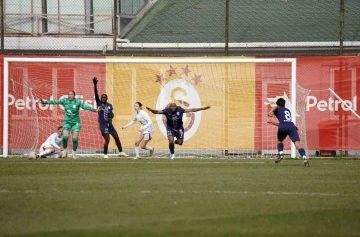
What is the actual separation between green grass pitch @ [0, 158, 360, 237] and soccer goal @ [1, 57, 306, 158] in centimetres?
733

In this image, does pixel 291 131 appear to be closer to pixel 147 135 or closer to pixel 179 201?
pixel 147 135

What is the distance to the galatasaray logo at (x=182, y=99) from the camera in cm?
3356

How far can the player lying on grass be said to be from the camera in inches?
1247

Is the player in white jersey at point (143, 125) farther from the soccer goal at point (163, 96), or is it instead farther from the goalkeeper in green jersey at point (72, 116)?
the goalkeeper in green jersey at point (72, 116)

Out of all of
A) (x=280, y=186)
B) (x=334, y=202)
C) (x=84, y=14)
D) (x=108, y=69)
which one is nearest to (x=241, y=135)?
(x=108, y=69)

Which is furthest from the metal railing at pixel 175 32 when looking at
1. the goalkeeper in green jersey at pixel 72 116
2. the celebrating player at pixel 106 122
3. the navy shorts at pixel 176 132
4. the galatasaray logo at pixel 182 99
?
the goalkeeper in green jersey at pixel 72 116

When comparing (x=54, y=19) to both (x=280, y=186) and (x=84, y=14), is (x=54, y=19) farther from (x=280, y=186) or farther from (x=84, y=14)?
(x=280, y=186)

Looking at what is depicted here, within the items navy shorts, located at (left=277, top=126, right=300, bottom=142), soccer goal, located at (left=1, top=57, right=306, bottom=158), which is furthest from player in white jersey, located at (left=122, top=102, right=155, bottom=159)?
navy shorts, located at (left=277, top=126, right=300, bottom=142)

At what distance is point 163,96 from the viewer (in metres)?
33.9

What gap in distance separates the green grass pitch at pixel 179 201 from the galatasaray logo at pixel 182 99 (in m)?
8.11

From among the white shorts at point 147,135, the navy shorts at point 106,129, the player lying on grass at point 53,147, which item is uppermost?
the navy shorts at point 106,129


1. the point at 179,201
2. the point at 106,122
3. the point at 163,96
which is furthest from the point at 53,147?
the point at 179,201

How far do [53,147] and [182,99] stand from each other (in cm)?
456

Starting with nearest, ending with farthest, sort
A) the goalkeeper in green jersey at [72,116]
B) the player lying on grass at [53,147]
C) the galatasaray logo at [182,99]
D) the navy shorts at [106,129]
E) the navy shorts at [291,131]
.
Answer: the navy shorts at [291,131], the goalkeeper in green jersey at [72,116], the player lying on grass at [53,147], the navy shorts at [106,129], the galatasaray logo at [182,99]
